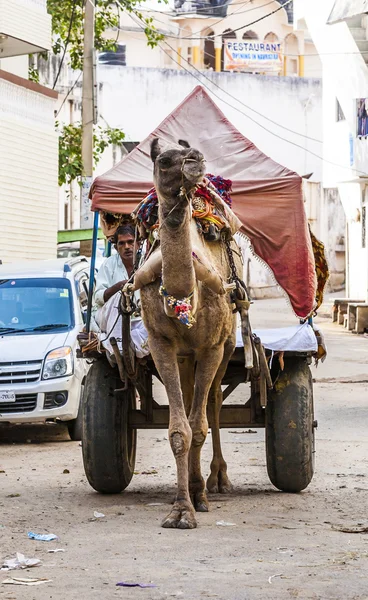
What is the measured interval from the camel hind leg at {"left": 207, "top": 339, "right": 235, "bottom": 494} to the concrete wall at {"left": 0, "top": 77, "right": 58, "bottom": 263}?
15.5 metres

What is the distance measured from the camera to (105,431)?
A: 29.5ft

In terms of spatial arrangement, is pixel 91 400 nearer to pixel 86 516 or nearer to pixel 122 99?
pixel 86 516

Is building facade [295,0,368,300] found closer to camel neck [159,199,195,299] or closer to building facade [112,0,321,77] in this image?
building facade [112,0,321,77]

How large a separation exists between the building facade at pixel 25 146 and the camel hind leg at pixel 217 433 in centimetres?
1559

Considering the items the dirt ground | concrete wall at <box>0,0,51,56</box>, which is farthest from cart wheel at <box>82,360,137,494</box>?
concrete wall at <box>0,0,51,56</box>

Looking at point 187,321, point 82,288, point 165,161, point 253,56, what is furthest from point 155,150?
point 253,56

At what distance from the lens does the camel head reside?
23.0 feet

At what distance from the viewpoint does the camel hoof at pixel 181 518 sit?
25.4ft

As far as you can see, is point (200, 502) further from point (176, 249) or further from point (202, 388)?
point (176, 249)

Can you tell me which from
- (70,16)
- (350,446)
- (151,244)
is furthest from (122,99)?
(151,244)

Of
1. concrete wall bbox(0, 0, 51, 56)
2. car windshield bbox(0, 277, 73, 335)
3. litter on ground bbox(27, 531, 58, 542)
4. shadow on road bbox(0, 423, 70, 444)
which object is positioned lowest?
shadow on road bbox(0, 423, 70, 444)

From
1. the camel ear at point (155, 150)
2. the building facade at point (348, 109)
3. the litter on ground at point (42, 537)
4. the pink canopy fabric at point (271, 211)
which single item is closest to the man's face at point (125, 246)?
the pink canopy fabric at point (271, 211)

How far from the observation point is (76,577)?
6.47 meters

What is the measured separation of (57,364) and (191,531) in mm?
5388
